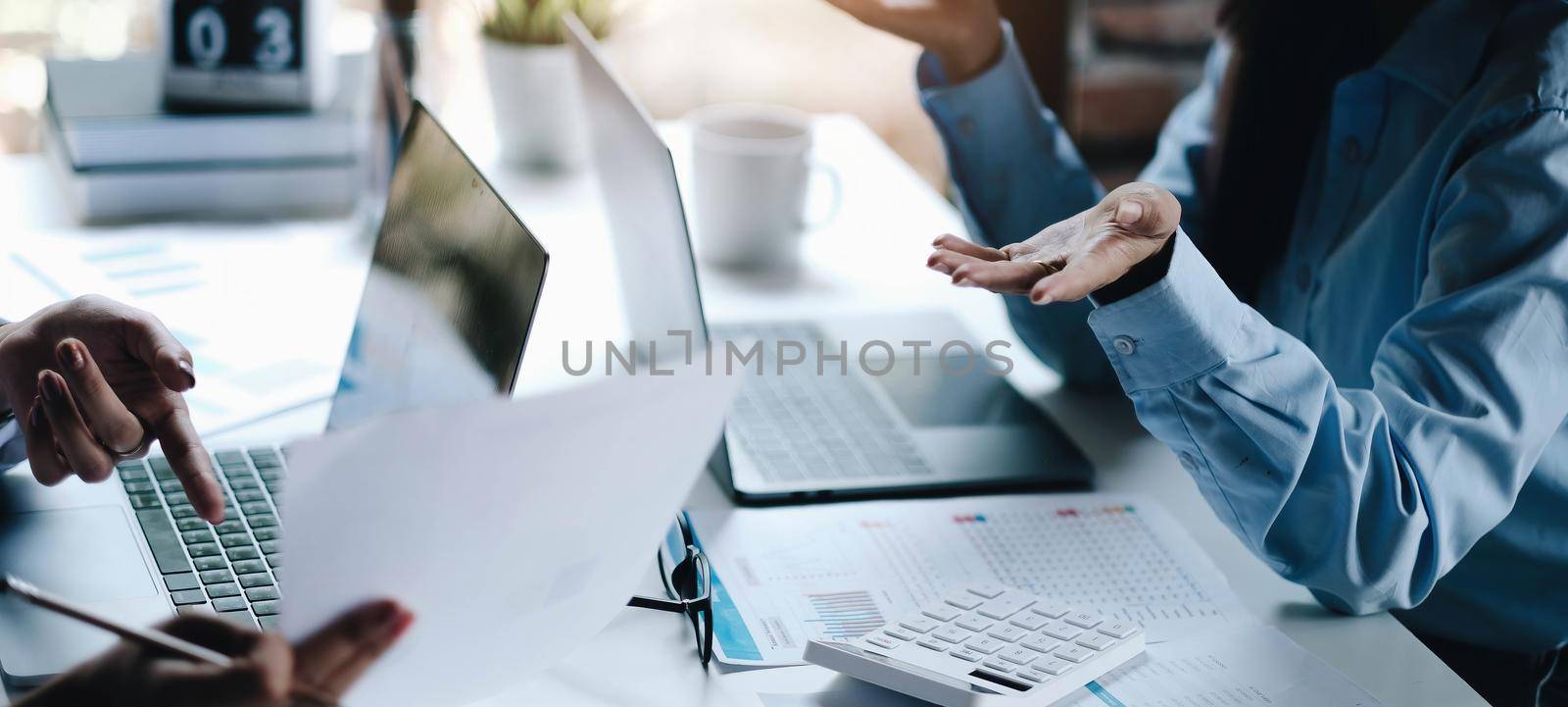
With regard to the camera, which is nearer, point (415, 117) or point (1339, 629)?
point (1339, 629)

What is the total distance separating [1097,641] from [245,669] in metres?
0.39

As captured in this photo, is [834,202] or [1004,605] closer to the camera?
[1004,605]

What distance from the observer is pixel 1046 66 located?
75.9 inches

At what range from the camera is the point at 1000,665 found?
2.09 ft

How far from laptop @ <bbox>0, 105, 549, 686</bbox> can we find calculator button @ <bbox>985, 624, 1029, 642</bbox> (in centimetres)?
27

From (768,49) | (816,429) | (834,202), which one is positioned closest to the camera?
(816,429)

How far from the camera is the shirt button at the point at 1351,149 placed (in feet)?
3.05

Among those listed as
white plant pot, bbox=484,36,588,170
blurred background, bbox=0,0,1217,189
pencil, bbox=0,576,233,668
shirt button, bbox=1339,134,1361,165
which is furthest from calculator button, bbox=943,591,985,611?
blurred background, bbox=0,0,1217,189

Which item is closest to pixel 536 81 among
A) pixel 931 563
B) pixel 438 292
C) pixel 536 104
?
pixel 536 104

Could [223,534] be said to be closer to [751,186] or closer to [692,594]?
[692,594]

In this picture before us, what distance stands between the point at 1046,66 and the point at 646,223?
48.3 inches

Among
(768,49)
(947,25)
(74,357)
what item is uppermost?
(947,25)

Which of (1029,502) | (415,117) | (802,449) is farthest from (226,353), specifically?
(1029,502)

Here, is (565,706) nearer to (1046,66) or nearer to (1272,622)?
(1272,622)
